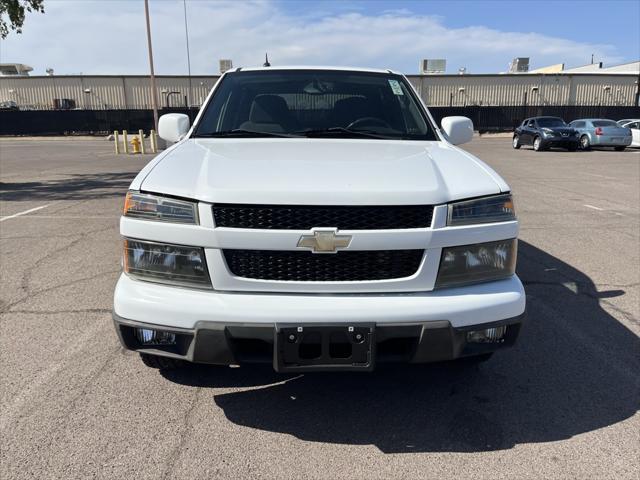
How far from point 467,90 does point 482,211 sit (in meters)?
45.8

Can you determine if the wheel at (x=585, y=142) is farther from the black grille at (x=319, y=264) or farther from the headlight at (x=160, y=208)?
the headlight at (x=160, y=208)

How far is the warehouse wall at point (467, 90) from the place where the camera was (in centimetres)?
4425

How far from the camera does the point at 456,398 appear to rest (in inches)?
111

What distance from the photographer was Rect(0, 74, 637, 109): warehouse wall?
145 feet

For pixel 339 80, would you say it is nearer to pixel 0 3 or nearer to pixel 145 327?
pixel 145 327

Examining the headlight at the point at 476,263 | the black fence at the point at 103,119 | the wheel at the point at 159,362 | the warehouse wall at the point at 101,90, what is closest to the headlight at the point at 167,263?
the wheel at the point at 159,362

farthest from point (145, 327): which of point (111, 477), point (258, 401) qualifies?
point (258, 401)

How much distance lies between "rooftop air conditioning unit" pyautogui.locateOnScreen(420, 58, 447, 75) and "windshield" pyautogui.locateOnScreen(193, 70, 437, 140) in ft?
146

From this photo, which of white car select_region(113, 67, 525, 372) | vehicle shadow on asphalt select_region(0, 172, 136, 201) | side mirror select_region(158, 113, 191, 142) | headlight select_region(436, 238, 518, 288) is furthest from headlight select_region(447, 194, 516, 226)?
vehicle shadow on asphalt select_region(0, 172, 136, 201)

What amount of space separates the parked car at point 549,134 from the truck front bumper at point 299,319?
879 inches

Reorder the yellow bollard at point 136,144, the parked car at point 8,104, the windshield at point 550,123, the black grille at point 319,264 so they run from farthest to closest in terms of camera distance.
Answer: the parked car at point 8,104, the windshield at point 550,123, the yellow bollard at point 136,144, the black grille at point 319,264

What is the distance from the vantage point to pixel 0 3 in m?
11.6

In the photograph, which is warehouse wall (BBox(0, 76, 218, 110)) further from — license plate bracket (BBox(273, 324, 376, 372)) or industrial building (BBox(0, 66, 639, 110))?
license plate bracket (BBox(273, 324, 376, 372))

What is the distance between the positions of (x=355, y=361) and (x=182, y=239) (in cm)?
95
